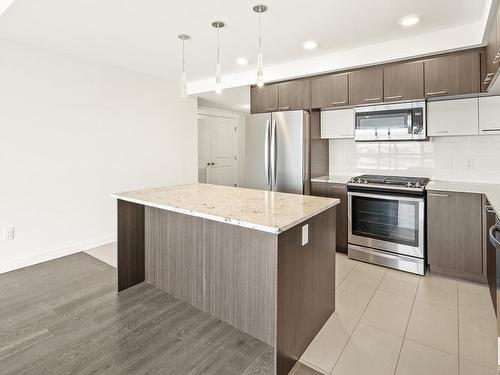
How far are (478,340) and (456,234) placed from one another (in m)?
1.13

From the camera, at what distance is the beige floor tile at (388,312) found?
2.16 metres

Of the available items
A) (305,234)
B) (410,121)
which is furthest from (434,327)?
(410,121)

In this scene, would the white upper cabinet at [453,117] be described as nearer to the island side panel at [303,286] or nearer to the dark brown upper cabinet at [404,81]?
the dark brown upper cabinet at [404,81]

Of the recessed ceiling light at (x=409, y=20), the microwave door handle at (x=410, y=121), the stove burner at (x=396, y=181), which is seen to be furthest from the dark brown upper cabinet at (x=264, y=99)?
the recessed ceiling light at (x=409, y=20)

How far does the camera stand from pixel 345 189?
3.51 meters

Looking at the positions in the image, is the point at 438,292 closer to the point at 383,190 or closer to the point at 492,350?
the point at 492,350

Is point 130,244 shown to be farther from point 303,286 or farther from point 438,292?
point 438,292

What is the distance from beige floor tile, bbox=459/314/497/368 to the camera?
5.95 ft

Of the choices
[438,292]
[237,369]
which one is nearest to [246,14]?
[237,369]

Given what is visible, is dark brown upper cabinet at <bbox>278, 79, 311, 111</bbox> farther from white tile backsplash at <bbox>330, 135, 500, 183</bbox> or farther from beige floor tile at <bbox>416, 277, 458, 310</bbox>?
beige floor tile at <bbox>416, 277, 458, 310</bbox>

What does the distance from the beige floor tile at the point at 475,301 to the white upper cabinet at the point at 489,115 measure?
1503mm

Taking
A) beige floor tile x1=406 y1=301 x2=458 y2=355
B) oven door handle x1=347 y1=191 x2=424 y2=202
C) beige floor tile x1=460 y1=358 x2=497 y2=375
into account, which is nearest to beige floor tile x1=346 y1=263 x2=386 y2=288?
beige floor tile x1=406 y1=301 x2=458 y2=355

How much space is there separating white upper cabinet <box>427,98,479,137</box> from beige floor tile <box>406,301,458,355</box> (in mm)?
1804

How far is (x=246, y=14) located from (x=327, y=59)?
1416 millimetres
